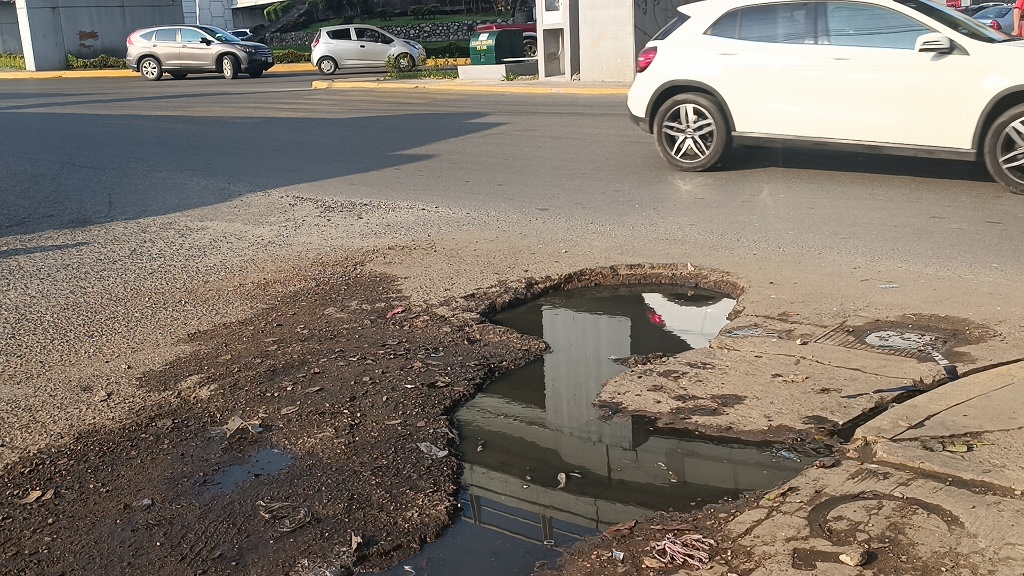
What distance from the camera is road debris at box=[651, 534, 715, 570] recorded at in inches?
130

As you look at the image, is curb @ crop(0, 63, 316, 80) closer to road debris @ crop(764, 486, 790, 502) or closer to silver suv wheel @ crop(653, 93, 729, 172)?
silver suv wheel @ crop(653, 93, 729, 172)

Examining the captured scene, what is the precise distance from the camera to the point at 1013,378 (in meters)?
4.65

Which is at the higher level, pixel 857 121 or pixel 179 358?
pixel 857 121

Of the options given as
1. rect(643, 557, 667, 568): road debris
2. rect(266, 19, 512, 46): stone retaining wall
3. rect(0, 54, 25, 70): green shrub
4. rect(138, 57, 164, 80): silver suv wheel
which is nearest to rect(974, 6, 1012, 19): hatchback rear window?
rect(266, 19, 512, 46): stone retaining wall

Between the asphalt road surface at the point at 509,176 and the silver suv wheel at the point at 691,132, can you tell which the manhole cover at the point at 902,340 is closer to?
the asphalt road surface at the point at 509,176

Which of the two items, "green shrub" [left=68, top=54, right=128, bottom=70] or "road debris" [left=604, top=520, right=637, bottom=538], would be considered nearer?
"road debris" [left=604, top=520, right=637, bottom=538]

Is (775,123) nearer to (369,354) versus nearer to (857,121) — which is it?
(857,121)

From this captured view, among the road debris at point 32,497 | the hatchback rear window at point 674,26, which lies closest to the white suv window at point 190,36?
the hatchback rear window at point 674,26

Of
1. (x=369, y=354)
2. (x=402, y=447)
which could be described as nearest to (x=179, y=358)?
(x=369, y=354)

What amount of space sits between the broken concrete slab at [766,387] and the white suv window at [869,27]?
4907 mm

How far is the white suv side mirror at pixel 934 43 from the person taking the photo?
339 inches

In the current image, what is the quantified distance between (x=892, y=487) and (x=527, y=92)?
18.8 m

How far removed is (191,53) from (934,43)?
27.4 metres

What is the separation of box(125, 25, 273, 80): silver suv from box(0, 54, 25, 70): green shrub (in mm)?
11495
